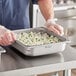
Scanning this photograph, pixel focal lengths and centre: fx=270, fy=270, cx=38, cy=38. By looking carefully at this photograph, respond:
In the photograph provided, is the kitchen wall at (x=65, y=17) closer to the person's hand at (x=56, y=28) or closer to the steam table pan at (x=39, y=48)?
the person's hand at (x=56, y=28)

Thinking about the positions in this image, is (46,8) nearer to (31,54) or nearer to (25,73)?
(31,54)

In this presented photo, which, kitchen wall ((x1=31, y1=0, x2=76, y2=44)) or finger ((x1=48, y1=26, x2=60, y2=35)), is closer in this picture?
finger ((x1=48, y1=26, x2=60, y2=35))

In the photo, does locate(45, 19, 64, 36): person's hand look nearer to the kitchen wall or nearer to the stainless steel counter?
the stainless steel counter

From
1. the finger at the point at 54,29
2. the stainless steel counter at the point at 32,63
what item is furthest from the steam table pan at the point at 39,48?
the finger at the point at 54,29

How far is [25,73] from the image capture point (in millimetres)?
1094

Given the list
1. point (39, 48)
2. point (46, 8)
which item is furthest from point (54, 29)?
point (46, 8)

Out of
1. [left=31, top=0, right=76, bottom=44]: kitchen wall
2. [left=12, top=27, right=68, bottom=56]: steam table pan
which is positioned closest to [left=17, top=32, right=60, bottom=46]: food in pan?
[left=12, top=27, right=68, bottom=56]: steam table pan

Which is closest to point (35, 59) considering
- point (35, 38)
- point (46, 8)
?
point (35, 38)

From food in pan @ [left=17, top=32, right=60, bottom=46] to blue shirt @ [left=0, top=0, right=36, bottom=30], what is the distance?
0.30 m

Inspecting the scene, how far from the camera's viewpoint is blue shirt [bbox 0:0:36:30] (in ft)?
5.33

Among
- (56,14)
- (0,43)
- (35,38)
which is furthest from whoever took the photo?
(56,14)

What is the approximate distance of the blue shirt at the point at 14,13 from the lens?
1.63 metres

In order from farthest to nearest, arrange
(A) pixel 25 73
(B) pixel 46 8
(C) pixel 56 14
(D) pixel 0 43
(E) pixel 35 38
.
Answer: (C) pixel 56 14 < (B) pixel 46 8 < (E) pixel 35 38 < (D) pixel 0 43 < (A) pixel 25 73

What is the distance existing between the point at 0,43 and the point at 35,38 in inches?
7.6
